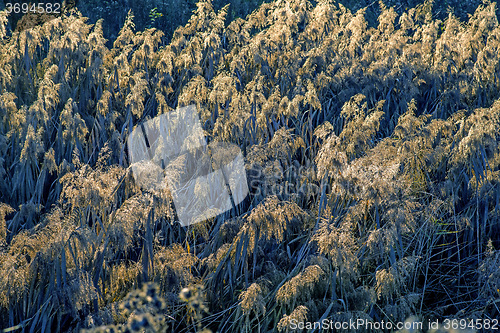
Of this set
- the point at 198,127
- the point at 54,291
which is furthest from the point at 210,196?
the point at 54,291

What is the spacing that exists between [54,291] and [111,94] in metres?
2.71

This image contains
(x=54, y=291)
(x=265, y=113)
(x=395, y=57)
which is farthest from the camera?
(x=395, y=57)

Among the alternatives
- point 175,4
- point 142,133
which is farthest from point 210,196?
point 175,4

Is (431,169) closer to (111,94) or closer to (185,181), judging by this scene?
(185,181)

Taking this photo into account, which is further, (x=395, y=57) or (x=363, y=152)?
(x=395, y=57)

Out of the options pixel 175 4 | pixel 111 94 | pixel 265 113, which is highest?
pixel 175 4

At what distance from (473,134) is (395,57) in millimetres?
2103

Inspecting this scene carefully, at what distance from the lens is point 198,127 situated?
449 centimetres

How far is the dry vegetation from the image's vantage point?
2.96m

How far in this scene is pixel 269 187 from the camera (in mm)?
3875

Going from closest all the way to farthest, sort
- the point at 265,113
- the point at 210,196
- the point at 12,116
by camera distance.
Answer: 1. the point at 210,196
2. the point at 265,113
3. the point at 12,116

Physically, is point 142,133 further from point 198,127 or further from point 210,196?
point 210,196

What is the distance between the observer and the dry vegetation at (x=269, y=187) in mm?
2965

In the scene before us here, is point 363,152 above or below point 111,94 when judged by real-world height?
below
